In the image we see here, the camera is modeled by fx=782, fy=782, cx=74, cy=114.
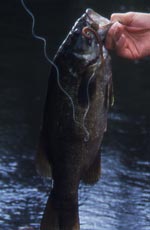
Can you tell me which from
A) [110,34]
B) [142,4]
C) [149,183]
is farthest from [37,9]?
[110,34]

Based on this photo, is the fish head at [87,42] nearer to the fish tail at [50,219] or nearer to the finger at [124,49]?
the finger at [124,49]

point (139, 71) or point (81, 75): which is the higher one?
point (81, 75)

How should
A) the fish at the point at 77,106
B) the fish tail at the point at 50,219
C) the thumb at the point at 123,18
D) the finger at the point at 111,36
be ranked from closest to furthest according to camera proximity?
1. the fish at the point at 77,106
2. the finger at the point at 111,36
3. the fish tail at the point at 50,219
4. the thumb at the point at 123,18

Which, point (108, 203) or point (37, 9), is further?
point (37, 9)

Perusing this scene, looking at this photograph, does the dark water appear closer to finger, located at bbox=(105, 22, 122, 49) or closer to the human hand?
the human hand

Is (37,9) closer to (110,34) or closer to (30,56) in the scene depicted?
(30,56)

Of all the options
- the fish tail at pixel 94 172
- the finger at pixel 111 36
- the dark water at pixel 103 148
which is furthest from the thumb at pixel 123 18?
the dark water at pixel 103 148

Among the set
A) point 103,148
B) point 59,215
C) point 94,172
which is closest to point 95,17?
point 94,172
